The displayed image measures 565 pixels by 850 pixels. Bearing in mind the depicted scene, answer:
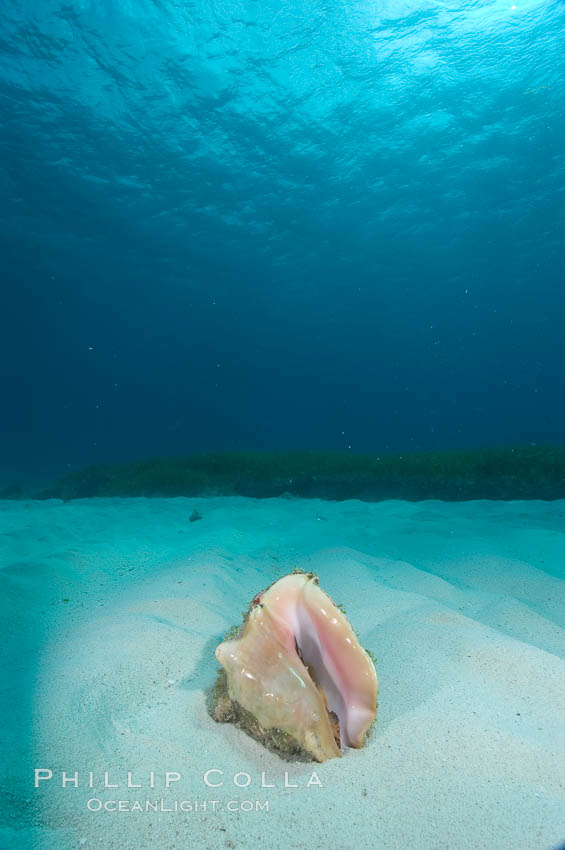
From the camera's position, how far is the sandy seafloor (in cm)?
136

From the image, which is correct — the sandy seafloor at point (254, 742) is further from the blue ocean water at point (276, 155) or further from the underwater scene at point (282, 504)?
the blue ocean water at point (276, 155)

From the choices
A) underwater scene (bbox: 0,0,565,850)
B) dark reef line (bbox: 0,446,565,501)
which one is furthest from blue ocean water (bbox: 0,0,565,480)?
dark reef line (bbox: 0,446,565,501)

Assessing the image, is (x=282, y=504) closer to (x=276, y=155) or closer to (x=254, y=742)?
(x=254, y=742)

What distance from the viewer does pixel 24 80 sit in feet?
45.7

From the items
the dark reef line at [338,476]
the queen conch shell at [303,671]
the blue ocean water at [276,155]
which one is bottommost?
the dark reef line at [338,476]

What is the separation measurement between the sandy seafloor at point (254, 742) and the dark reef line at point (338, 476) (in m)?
4.19

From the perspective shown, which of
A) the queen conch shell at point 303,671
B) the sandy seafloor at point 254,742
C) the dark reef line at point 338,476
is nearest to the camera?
the sandy seafloor at point 254,742

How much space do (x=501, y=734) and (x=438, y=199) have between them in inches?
1094

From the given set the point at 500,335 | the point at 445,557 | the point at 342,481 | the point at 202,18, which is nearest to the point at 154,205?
the point at 202,18

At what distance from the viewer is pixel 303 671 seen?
5.02 feet

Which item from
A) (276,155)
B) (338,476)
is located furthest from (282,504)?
(276,155)

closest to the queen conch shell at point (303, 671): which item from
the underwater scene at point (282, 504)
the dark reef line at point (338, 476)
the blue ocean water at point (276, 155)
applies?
the underwater scene at point (282, 504)

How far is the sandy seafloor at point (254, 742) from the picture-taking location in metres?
1.36

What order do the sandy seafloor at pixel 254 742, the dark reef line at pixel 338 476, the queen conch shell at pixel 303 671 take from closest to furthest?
the sandy seafloor at pixel 254 742
the queen conch shell at pixel 303 671
the dark reef line at pixel 338 476
